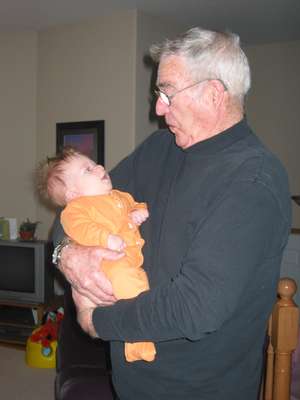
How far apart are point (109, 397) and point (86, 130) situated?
247 cm

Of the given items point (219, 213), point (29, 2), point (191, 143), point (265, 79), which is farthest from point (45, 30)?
point (219, 213)

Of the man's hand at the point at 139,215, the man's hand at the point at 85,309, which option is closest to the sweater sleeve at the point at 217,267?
the man's hand at the point at 85,309

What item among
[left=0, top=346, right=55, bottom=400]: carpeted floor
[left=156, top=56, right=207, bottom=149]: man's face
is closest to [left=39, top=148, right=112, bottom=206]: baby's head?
[left=156, top=56, right=207, bottom=149]: man's face

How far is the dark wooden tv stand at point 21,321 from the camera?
373cm

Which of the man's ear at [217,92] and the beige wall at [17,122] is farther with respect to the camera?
the beige wall at [17,122]

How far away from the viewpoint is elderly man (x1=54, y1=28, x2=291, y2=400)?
83 centimetres

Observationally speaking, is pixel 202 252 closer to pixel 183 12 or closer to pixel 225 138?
pixel 225 138

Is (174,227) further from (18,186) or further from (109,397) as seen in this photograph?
(18,186)

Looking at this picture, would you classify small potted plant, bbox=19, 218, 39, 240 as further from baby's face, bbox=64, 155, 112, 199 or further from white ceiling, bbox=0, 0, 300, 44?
baby's face, bbox=64, 155, 112, 199

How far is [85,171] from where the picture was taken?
1.38 metres

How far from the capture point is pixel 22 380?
320 centimetres

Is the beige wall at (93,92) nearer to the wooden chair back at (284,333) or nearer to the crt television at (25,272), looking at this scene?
the crt television at (25,272)

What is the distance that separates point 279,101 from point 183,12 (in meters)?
1.47

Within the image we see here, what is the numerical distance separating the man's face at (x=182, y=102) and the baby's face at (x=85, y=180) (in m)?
0.36
